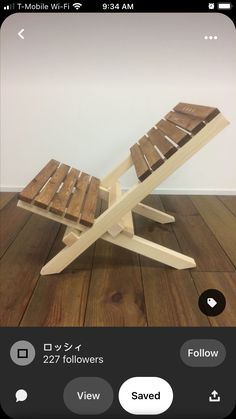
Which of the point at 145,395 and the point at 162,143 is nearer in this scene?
the point at 145,395

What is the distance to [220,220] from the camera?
1.26 meters

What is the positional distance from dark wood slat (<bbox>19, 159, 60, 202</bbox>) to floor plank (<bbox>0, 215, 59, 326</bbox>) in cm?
22

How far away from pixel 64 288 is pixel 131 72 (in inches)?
33.9

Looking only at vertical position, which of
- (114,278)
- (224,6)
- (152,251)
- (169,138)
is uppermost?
(224,6)

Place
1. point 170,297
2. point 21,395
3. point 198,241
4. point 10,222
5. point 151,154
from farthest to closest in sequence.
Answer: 1. point 10,222
2. point 198,241
3. point 151,154
4. point 170,297
5. point 21,395

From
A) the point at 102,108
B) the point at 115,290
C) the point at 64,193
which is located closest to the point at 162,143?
the point at 64,193

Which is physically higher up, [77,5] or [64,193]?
[77,5]

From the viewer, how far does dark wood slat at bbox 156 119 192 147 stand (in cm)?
78

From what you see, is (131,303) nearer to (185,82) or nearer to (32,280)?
(32,280)

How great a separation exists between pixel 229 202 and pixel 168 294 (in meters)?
0.78

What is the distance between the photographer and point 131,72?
130 centimetres

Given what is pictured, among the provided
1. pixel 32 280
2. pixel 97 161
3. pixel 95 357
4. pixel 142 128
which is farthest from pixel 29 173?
pixel 95 357

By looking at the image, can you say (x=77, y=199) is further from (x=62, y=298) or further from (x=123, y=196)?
(x=62, y=298)

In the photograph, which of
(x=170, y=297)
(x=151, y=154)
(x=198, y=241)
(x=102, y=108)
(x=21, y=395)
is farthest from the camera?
(x=102, y=108)
